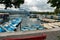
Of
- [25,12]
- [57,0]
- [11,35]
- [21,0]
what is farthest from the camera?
[25,12]

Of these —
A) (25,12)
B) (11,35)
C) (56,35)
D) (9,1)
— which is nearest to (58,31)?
(56,35)

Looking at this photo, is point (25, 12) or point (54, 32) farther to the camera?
point (25, 12)

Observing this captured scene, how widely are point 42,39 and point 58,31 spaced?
2.15ft

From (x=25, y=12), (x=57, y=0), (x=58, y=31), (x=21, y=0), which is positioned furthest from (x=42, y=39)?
(x=25, y=12)

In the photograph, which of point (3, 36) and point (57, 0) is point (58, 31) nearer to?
point (3, 36)

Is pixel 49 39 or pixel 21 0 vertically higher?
pixel 21 0

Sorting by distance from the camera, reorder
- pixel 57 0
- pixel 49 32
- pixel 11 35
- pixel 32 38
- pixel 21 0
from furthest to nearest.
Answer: pixel 57 0, pixel 21 0, pixel 49 32, pixel 11 35, pixel 32 38

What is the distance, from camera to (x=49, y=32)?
3.18 metres

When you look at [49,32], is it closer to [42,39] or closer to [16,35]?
[42,39]

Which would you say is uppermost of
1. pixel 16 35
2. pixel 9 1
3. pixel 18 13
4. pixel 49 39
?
pixel 9 1

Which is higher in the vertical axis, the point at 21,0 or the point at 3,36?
the point at 21,0

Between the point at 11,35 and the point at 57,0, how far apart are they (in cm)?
882

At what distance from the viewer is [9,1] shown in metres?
5.40

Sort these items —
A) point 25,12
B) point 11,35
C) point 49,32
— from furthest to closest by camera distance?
point 25,12 < point 49,32 < point 11,35
